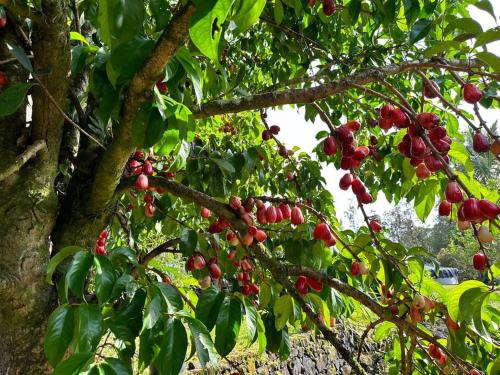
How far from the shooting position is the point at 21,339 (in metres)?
1.13

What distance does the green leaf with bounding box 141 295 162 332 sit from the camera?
0.82 m

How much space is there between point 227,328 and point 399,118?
64cm

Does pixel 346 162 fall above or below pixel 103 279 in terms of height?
above

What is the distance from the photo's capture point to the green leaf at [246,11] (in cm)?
46

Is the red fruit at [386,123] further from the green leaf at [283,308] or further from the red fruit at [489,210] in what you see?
the green leaf at [283,308]

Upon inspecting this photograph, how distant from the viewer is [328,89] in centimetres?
97

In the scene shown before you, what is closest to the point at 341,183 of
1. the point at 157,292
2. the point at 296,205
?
the point at 296,205

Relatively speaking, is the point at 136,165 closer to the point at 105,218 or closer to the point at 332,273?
the point at 105,218

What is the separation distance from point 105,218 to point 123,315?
0.54 meters

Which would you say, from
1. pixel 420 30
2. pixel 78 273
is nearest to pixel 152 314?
pixel 78 273

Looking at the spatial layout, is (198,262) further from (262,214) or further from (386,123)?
(386,123)

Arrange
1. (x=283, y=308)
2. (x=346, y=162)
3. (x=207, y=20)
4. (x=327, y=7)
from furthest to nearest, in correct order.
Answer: (x=327, y=7) → (x=283, y=308) → (x=346, y=162) → (x=207, y=20)

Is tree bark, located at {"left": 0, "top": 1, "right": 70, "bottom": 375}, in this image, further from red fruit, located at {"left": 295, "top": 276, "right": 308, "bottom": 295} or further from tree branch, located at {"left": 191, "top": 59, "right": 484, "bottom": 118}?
red fruit, located at {"left": 295, "top": 276, "right": 308, "bottom": 295}

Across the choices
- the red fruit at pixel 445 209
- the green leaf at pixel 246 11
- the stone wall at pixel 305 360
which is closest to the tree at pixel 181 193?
the green leaf at pixel 246 11
